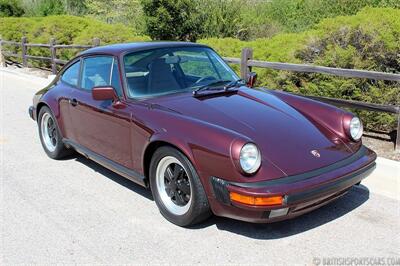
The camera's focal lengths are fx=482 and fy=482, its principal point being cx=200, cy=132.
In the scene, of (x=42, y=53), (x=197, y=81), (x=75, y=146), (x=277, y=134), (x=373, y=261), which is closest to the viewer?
(x=373, y=261)

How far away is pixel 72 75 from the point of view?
229 inches

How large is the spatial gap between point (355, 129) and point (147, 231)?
2.09m

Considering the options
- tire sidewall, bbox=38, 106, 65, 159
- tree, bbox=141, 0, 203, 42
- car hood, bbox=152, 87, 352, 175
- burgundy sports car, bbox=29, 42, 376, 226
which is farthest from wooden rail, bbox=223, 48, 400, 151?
tree, bbox=141, 0, 203, 42

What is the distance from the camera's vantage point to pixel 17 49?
18953 millimetres

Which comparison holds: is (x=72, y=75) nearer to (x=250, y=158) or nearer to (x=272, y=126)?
(x=272, y=126)

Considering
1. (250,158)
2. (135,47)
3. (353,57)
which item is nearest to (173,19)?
(353,57)

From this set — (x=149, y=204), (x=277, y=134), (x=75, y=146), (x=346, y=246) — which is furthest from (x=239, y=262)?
(x=75, y=146)

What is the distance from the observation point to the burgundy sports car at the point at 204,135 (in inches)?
142

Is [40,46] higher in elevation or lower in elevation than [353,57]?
lower

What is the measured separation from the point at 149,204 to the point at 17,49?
16.2m

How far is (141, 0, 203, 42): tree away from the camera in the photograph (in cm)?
1853

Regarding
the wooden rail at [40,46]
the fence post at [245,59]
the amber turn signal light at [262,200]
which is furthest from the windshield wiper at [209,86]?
the wooden rail at [40,46]

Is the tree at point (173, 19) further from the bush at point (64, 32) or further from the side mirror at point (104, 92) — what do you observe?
the side mirror at point (104, 92)

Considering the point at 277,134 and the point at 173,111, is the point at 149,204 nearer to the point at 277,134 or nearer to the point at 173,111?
the point at 173,111
